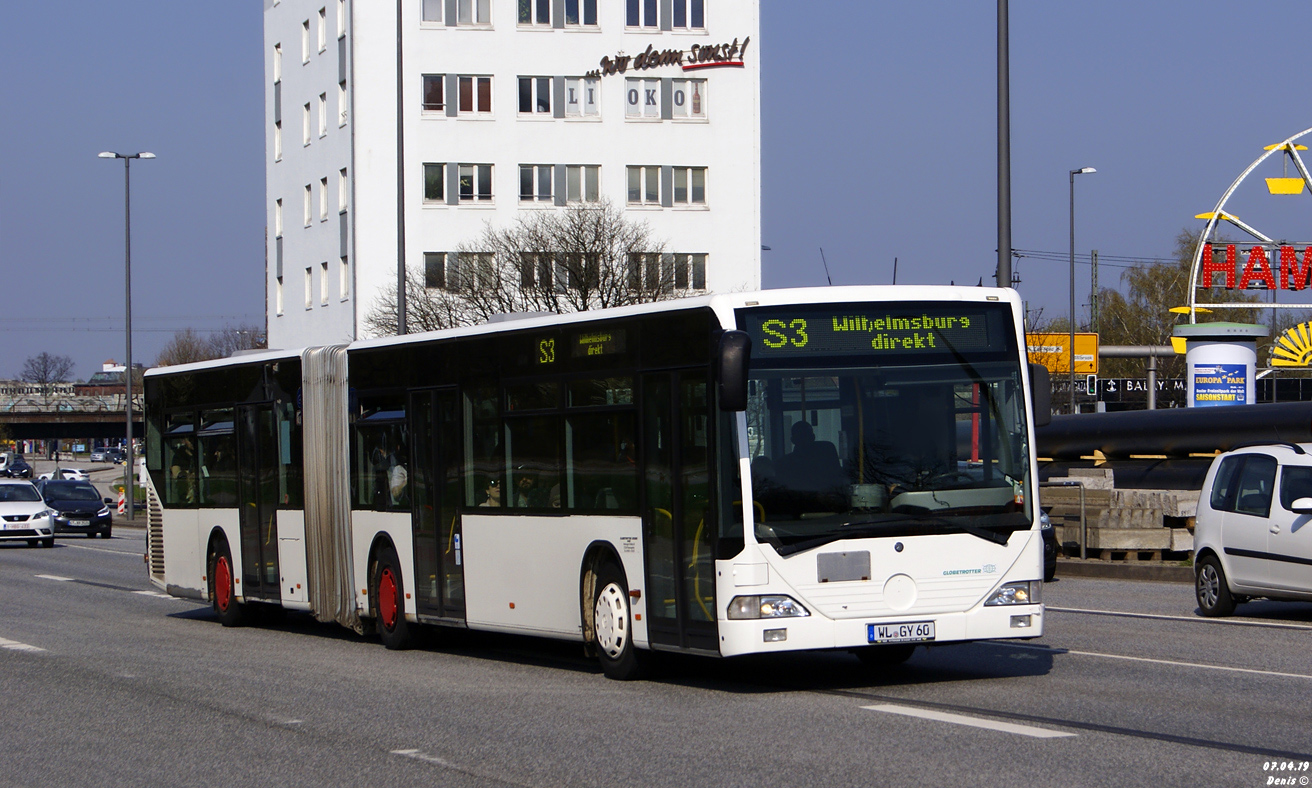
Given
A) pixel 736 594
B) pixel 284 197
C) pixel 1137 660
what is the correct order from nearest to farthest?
1. pixel 736 594
2. pixel 1137 660
3. pixel 284 197

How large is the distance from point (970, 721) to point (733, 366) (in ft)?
8.08

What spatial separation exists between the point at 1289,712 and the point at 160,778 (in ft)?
19.9

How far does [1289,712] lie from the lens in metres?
9.70

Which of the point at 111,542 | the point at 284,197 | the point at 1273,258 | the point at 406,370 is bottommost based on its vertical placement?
the point at 111,542

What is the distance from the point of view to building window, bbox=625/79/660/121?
70.4 m

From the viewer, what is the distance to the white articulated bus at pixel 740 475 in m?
10.8

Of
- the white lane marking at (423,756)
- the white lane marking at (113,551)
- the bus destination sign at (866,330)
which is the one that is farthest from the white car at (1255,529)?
the white lane marking at (113,551)

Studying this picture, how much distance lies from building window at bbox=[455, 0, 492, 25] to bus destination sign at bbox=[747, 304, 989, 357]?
60509 millimetres

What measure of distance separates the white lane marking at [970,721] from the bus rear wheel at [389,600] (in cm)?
615

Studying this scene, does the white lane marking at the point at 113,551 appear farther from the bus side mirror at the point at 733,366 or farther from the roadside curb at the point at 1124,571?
the bus side mirror at the point at 733,366

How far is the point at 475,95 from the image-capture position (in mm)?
69188

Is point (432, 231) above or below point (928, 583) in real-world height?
above

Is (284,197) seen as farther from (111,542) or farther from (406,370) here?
(406,370)

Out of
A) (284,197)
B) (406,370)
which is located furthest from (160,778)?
(284,197)
